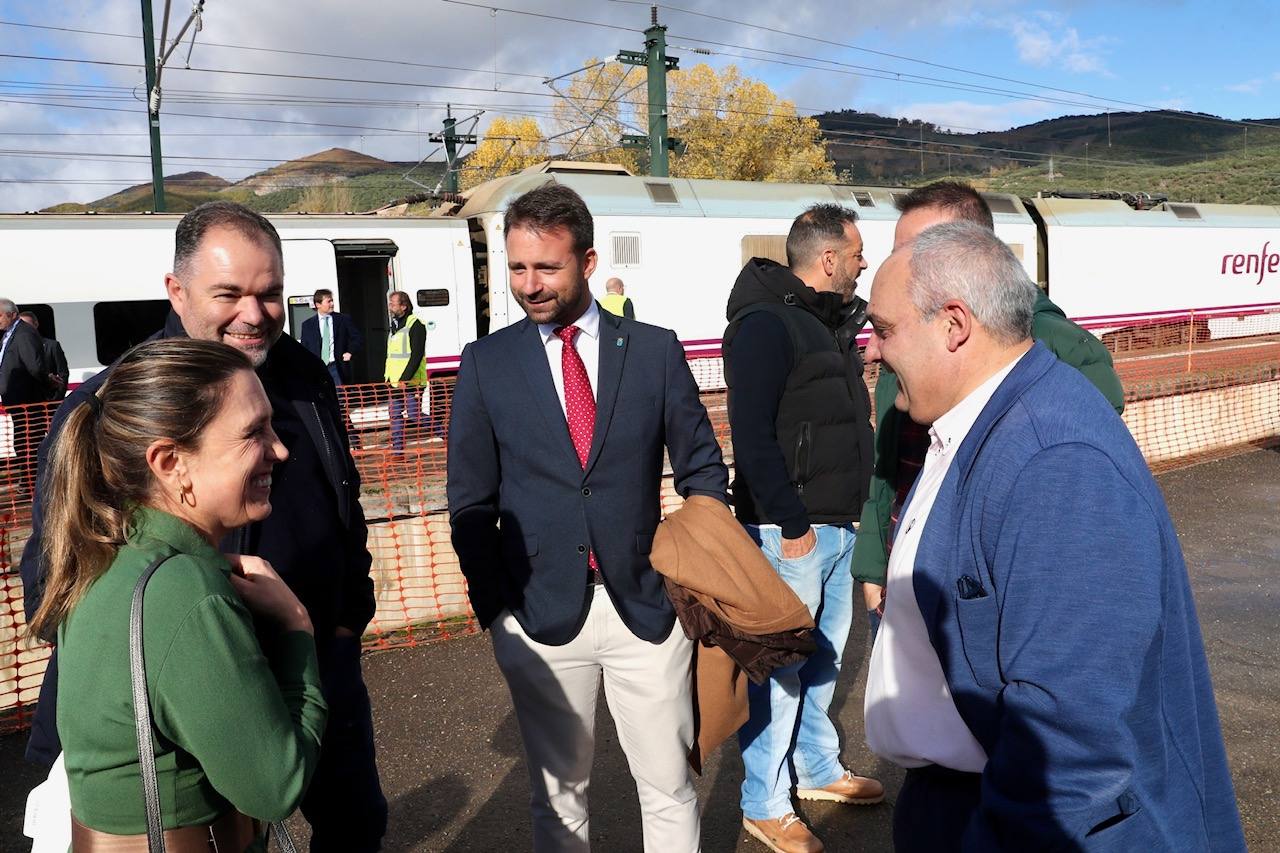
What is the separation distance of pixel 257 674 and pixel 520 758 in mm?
3015

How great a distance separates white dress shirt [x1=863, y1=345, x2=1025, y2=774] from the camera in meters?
1.87

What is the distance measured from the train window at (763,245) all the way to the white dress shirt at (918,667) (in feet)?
50.4

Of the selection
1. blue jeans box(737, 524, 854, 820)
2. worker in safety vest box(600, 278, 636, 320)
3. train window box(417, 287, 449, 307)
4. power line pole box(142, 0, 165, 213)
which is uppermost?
power line pole box(142, 0, 165, 213)

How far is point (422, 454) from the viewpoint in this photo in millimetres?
9711

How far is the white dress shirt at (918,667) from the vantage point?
187cm

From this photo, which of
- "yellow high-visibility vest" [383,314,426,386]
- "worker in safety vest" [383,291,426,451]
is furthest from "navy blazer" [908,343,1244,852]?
"yellow high-visibility vest" [383,314,426,386]

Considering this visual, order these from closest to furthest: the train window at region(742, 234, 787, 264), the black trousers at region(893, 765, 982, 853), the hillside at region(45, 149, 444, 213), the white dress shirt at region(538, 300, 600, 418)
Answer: the black trousers at region(893, 765, 982, 853) → the white dress shirt at region(538, 300, 600, 418) → the train window at region(742, 234, 787, 264) → the hillside at region(45, 149, 444, 213)

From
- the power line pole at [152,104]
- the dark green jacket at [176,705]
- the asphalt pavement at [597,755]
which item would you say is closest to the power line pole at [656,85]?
the power line pole at [152,104]

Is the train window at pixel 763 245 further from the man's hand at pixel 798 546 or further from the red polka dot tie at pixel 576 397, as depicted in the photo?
the red polka dot tie at pixel 576 397

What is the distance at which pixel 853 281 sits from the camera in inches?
151

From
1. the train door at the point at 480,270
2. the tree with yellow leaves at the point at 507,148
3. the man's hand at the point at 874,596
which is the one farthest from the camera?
the tree with yellow leaves at the point at 507,148

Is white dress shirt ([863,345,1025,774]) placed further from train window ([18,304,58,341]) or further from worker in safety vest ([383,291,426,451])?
train window ([18,304,58,341])

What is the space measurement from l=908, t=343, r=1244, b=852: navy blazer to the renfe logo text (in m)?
26.9

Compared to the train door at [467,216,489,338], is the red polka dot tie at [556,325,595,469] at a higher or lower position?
lower
